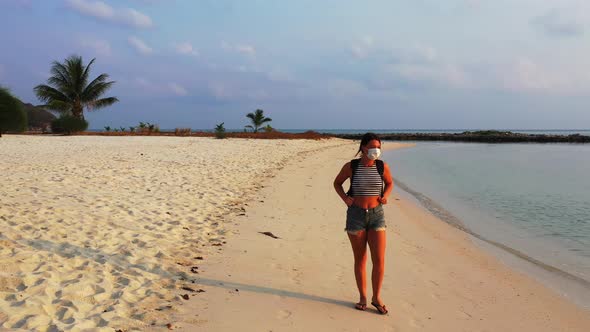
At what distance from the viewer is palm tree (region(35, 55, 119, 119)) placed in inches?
1372

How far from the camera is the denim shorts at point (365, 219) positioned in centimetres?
398

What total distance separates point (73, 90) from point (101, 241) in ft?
113

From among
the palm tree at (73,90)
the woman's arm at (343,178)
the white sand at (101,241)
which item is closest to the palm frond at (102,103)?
the palm tree at (73,90)

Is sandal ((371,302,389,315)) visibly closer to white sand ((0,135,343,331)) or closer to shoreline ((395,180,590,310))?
white sand ((0,135,343,331))

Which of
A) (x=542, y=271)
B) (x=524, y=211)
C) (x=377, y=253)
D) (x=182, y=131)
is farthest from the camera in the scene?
(x=182, y=131)

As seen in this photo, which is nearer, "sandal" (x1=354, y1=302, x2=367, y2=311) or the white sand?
the white sand

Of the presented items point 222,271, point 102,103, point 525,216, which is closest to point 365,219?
point 222,271

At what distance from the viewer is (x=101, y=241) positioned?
5652 mm

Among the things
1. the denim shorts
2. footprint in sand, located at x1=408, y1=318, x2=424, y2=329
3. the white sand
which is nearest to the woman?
the denim shorts

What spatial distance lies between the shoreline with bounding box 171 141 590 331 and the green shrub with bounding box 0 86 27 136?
24.9 metres

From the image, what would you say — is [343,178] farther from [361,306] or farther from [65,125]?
[65,125]

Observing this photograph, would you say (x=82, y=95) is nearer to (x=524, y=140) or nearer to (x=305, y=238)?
(x=305, y=238)

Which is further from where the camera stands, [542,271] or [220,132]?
[220,132]

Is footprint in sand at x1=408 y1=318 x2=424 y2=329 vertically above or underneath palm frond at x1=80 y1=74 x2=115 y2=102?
underneath
